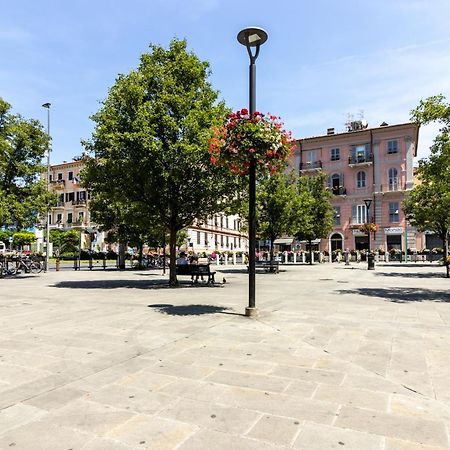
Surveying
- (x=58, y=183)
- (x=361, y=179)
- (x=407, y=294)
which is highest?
(x=58, y=183)

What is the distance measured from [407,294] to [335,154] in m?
47.6

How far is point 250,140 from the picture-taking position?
27.5 feet

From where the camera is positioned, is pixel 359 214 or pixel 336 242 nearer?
pixel 359 214

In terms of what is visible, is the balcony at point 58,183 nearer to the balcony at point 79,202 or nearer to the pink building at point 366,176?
the balcony at point 79,202

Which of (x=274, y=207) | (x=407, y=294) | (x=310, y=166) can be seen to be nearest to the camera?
(x=407, y=294)

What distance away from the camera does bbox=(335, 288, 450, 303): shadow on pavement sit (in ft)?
39.6

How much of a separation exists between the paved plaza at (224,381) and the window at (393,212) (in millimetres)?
48084

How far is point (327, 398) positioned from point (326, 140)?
57833 millimetres

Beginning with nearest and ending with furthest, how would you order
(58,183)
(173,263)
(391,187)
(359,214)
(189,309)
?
(189,309) → (173,263) → (391,187) → (359,214) → (58,183)

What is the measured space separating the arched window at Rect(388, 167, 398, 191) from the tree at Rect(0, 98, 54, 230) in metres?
44.8

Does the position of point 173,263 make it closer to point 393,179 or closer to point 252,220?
point 252,220

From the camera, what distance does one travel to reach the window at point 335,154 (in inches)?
2290

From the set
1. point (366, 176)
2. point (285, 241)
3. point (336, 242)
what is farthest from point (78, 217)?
point (366, 176)

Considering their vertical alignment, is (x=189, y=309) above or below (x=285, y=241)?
below
